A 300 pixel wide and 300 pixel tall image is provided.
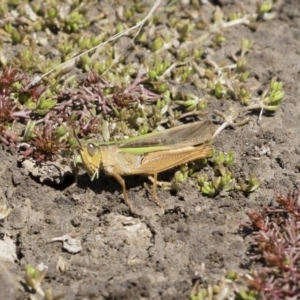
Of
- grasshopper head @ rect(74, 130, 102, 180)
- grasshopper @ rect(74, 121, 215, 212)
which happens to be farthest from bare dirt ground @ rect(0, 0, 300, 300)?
grasshopper head @ rect(74, 130, 102, 180)

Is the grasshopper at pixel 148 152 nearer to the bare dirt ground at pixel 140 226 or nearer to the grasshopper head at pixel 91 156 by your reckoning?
the grasshopper head at pixel 91 156

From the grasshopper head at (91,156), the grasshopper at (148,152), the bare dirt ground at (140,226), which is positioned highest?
the grasshopper head at (91,156)

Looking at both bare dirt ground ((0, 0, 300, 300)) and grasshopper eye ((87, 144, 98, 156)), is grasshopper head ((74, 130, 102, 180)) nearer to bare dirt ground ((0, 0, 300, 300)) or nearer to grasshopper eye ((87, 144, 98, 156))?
grasshopper eye ((87, 144, 98, 156))

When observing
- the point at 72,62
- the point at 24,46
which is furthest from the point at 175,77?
the point at 24,46

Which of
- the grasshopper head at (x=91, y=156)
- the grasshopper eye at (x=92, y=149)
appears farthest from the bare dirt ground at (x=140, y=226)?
the grasshopper eye at (x=92, y=149)

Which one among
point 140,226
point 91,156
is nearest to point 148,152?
point 91,156

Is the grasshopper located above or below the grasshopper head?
A: below

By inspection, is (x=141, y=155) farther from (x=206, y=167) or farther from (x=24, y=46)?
(x=24, y=46)
